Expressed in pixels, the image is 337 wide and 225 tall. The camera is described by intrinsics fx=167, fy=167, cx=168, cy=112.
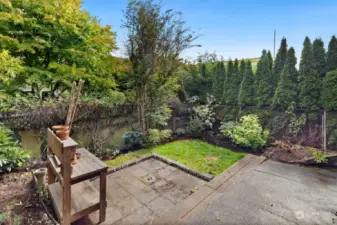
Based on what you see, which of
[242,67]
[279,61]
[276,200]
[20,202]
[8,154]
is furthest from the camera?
[242,67]

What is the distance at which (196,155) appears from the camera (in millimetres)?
4168

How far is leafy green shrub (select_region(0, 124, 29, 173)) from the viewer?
8.57 ft

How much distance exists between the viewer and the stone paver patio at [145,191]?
86.2 inches

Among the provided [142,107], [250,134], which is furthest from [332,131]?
[142,107]

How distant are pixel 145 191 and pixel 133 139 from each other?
2.09m

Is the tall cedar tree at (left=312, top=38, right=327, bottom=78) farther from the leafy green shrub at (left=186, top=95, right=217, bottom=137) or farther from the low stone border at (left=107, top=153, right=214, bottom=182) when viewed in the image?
the low stone border at (left=107, top=153, right=214, bottom=182)

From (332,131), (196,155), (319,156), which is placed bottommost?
(196,155)

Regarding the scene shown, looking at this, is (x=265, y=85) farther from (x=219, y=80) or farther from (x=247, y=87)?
(x=219, y=80)

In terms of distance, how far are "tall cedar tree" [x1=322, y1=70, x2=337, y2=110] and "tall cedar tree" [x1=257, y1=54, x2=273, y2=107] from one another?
4.06 ft

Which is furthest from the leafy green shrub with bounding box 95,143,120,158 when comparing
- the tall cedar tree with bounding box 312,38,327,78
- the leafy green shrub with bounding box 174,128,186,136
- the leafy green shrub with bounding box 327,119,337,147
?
the tall cedar tree with bounding box 312,38,327,78

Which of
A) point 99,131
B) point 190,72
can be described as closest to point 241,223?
point 99,131

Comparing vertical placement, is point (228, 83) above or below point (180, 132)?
above

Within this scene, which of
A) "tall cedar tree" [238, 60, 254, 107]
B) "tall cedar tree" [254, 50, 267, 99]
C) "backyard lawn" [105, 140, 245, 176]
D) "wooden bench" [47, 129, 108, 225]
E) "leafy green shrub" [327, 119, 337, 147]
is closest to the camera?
"wooden bench" [47, 129, 108, 225]

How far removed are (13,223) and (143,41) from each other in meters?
4.17
